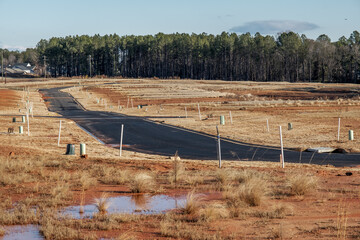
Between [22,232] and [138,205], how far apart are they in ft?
13.3

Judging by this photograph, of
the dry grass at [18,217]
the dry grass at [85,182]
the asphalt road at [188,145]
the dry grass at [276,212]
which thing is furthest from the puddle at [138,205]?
the asphalt road at [188,145]

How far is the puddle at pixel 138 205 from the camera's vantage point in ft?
44.7

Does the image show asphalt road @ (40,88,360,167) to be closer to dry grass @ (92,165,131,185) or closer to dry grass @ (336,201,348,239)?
dry grass @ (92,165,131,185)

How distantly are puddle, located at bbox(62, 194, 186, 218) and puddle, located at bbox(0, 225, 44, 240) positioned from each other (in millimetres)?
1353

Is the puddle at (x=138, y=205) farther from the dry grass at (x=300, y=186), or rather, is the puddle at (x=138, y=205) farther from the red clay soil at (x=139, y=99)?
the red clay soil at (x=139, y=99)

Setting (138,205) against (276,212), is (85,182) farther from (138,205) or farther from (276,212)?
(276,212)

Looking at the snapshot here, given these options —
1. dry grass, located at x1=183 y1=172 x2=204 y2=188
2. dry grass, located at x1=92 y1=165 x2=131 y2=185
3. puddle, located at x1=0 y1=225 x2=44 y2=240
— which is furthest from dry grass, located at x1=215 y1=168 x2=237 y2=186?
puddle, located at x1=0 y1=225 x2=44 y2=240

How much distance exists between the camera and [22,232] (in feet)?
37.4

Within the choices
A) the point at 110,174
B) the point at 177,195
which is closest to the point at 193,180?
the point at 177,195

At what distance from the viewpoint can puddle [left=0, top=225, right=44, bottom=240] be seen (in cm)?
1095

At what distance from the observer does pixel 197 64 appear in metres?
200

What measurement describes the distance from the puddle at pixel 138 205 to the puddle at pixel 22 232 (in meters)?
1.35

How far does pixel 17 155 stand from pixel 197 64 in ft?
584

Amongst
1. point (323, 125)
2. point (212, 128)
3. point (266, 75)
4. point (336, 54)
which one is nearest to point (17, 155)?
point (212, 128)
